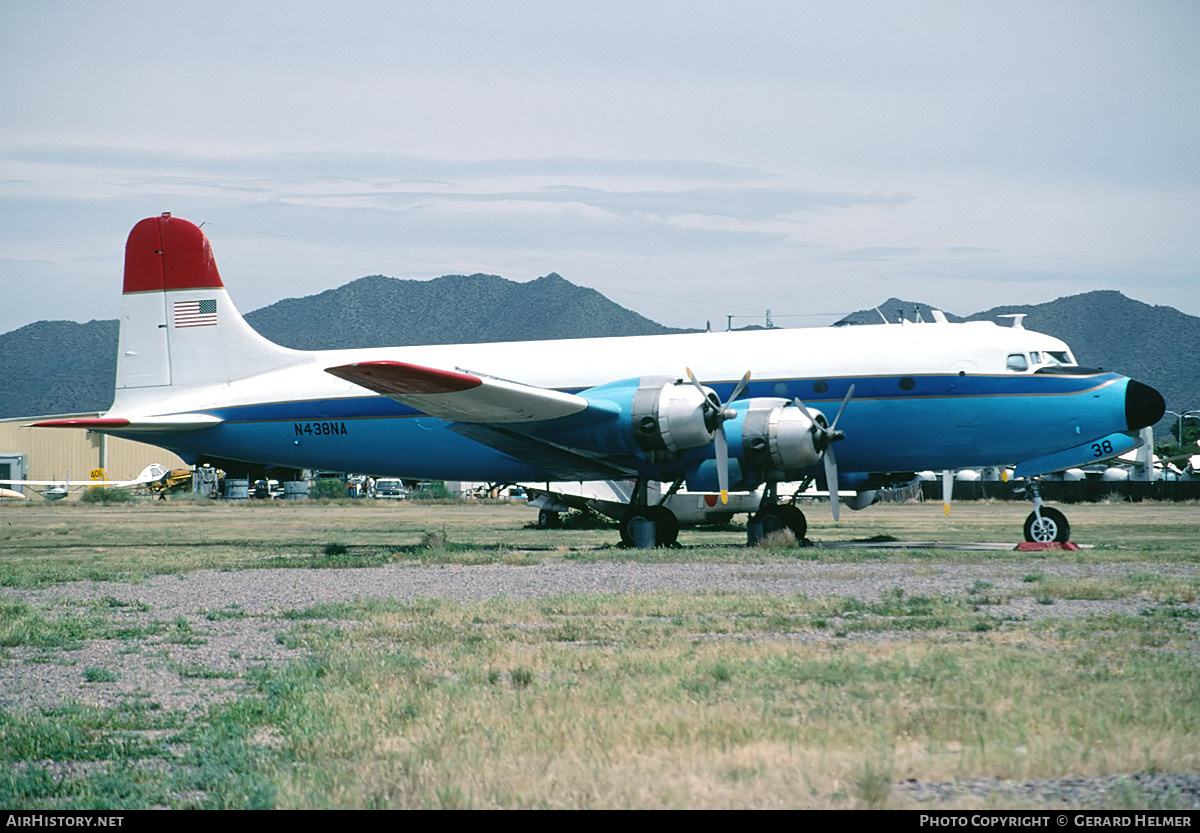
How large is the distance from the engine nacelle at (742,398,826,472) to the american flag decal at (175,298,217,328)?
11857 millimetres

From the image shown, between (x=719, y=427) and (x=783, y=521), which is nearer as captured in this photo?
(x=719, y=427)

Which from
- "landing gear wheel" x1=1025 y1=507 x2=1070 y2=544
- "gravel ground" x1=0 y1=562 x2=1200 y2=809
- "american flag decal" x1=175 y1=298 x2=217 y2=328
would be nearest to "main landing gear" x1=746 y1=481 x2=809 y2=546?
"landing gear wheel" x1=1025 y1=507 x2=1070 y2=544

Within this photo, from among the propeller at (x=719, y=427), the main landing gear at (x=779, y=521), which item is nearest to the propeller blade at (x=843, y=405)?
the main landing gear at (x=779, y=521)

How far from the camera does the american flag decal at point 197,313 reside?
82.6ft

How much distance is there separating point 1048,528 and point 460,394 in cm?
1031

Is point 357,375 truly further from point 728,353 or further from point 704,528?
point 704,528

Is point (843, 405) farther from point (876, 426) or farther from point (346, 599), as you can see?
point (346, 599)

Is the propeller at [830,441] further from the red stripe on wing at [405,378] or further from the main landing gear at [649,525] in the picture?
the red stripe on wing at [405,378]

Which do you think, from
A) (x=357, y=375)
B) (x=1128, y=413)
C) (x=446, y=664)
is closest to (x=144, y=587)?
(x=357, y=375)

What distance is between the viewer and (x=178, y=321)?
25.3m

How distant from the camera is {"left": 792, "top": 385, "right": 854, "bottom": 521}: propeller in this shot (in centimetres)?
2009

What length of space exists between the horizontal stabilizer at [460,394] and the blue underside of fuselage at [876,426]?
2.37 meters

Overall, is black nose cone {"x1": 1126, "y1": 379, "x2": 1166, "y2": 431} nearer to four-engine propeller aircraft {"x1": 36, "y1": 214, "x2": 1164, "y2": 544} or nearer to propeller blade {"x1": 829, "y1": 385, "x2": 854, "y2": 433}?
four-engine propeller aircraft {"x1": 36, "y1": 214, "x2": 1164, "y2": 544}

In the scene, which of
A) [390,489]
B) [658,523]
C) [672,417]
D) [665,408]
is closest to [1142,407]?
[672,417]
